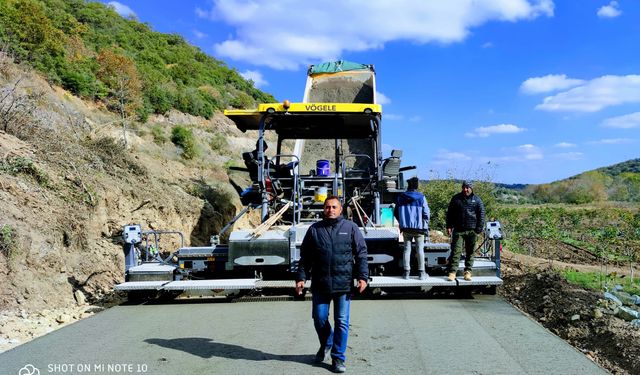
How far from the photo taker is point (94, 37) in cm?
3053

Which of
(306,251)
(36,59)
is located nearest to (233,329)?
(306,251)

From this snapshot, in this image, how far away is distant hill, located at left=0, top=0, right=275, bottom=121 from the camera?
21.0 metres

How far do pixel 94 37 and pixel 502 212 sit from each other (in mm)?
24164

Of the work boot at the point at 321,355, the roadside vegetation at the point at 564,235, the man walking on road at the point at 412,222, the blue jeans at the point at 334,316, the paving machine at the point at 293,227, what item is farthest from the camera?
the roadside vegetation at the point at 564,235

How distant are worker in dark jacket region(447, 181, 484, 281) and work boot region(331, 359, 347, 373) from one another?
4152 mm

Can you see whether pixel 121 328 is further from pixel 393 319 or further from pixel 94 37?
pixel 94 37

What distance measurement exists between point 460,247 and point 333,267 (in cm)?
425

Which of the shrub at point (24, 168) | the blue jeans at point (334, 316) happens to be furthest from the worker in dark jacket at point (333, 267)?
the shrub at point (24, 168)

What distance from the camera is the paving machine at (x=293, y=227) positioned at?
856cm

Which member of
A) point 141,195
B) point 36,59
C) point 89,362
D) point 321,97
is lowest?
point 89,362

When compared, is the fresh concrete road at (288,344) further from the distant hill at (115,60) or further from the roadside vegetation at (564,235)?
the distant hill at (115,60)

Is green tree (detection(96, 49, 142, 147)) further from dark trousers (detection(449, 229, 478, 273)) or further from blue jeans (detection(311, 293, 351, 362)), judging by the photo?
blue jeans (detection(311, 293, 351, 362))

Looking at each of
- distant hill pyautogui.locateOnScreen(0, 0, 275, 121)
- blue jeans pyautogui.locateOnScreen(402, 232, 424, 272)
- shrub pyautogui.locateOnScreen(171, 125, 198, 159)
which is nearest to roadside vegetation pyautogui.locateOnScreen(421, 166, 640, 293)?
blue jeans pyautogui.locateOnScreen(402, 232, 424, 272)

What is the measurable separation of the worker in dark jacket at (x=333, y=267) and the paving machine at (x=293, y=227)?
9.87 feet
